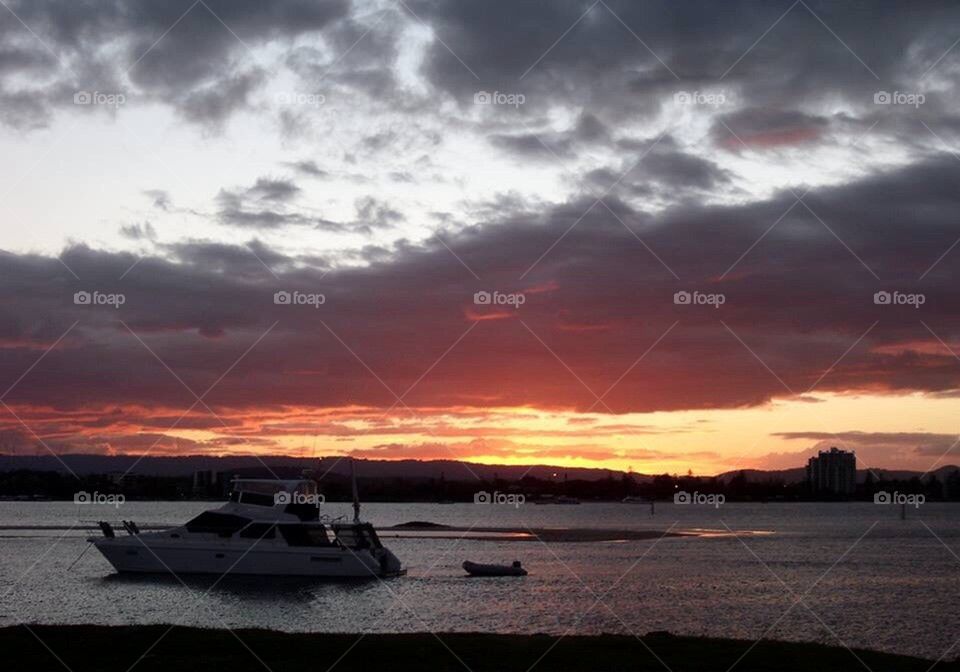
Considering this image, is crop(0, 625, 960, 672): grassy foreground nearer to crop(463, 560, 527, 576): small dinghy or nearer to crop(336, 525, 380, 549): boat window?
crop(336, 525, 380, 549): boat window

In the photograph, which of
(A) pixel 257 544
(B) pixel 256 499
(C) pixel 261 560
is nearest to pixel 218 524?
(B) pixel 256 499

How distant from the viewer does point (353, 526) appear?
63750mm

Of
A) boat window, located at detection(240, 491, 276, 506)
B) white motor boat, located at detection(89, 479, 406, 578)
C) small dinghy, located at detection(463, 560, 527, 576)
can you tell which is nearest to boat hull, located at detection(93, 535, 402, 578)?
white motor boat, located at detection(89, 479, 406, 578)

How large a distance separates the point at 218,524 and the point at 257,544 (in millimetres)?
2930

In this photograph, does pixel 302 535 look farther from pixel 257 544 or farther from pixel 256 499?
pixel 256 499

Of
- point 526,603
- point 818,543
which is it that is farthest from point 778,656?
point 818,543

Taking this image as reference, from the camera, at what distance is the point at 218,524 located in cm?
6212

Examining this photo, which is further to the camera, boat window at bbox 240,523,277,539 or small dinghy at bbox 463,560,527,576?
small dinghy at bbox 463,560,527,576

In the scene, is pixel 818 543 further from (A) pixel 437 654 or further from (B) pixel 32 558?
(A) pixel 437 654

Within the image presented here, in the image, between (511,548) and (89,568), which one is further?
(511,548)

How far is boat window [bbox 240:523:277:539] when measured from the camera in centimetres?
6097

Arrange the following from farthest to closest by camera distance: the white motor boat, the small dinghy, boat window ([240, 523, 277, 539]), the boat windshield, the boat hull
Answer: the small dinghy, the boat windshield, boat window ([240, 523, 277, 539]), the white motor boat, the boat hull

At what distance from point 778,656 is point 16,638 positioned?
53.2 ft

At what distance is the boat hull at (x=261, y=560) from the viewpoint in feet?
197
